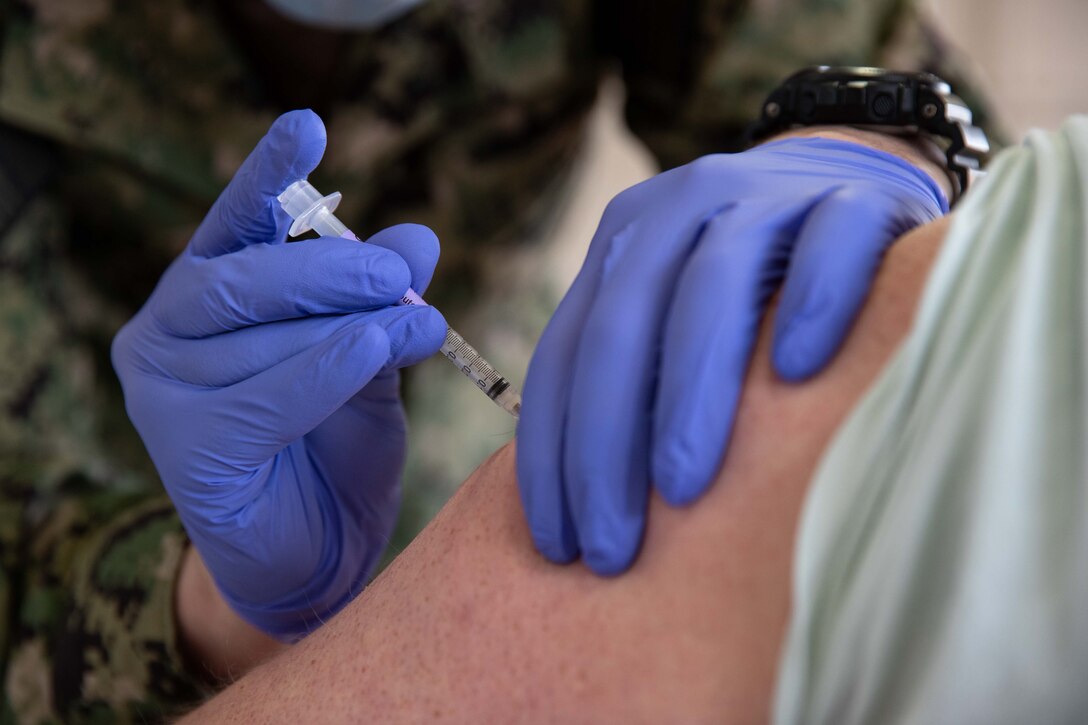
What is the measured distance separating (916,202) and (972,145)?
0.91 feet

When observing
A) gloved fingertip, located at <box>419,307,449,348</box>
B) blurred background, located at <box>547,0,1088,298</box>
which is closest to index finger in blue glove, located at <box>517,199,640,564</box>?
gloved fingertip, located at <box>419,307,449,348</box>

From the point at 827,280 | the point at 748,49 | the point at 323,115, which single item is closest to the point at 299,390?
the point at 827,280

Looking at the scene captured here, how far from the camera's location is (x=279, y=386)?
2.85 feet

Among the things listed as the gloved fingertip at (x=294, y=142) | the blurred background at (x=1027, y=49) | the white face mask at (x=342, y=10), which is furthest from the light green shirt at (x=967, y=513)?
the blurred background at (x=1027, y=49)

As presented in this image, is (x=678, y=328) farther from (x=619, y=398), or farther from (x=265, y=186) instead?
(x=265, y=186)

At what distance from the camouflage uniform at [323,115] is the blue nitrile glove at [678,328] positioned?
0.80 meters

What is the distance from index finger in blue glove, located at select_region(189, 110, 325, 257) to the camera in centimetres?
86

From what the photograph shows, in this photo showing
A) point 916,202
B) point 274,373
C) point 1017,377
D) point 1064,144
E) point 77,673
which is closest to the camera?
point 1017,377

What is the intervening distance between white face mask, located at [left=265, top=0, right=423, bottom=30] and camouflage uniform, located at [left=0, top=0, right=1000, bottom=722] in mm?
170

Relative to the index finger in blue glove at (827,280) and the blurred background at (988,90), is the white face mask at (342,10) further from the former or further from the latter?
the index finger in blue glove at (827,280)

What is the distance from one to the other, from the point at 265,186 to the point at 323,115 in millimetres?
706

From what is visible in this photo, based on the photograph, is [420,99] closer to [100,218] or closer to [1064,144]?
[100,218]

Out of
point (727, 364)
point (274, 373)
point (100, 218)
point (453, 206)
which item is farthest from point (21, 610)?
point (727, 364)

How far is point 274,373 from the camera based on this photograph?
0.88m
